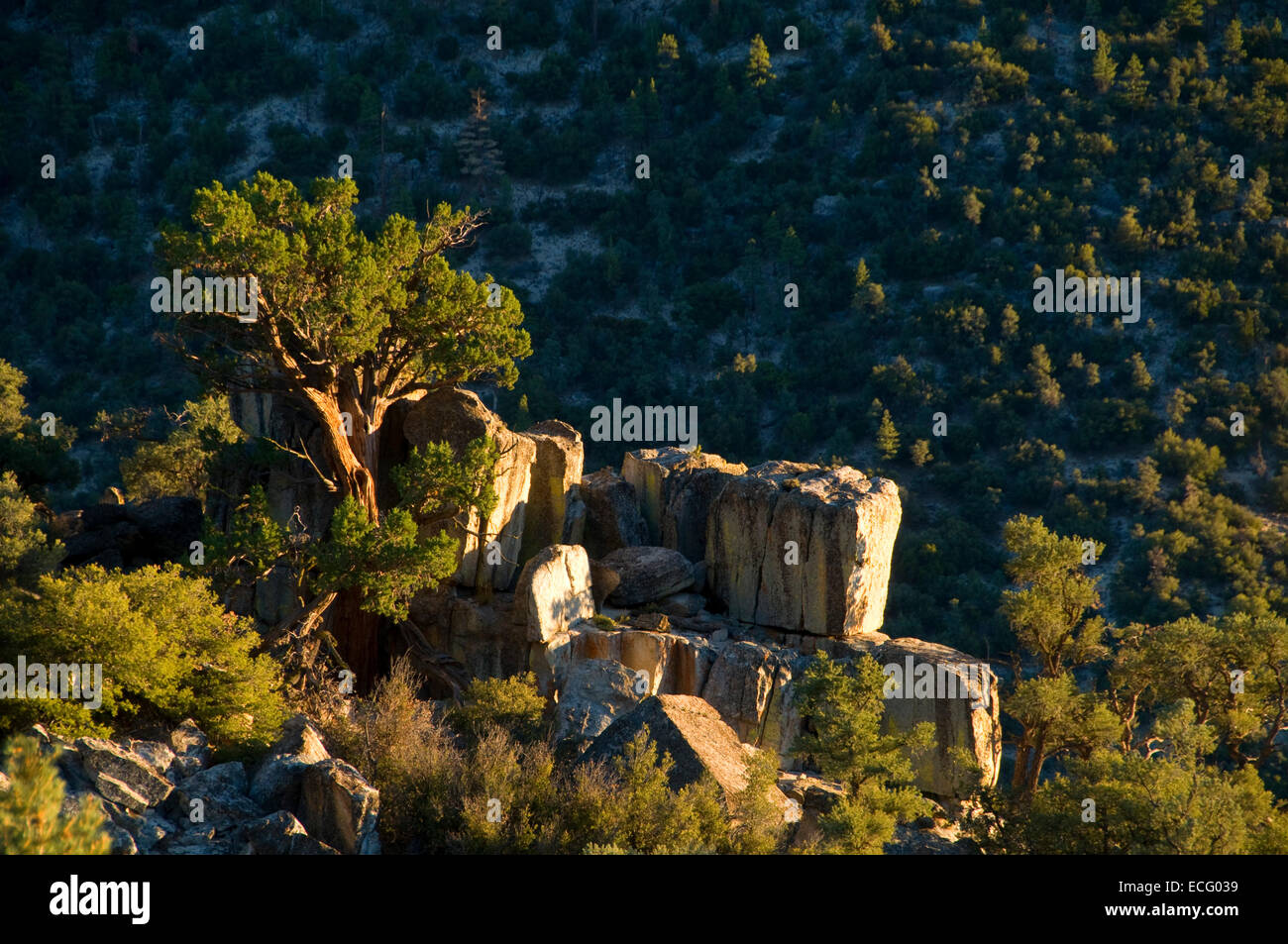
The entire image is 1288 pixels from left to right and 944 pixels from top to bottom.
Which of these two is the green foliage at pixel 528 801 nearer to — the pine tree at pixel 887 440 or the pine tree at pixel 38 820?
the pine tree at pixel 38 820

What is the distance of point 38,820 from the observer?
13.3m

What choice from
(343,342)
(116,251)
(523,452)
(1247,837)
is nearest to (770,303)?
(116,251)

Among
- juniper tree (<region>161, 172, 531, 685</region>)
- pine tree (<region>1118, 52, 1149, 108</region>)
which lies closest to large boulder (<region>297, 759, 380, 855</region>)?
juniper tree (<region>161, 172, 531, 685</region>)

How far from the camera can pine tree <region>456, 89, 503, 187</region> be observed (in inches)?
3371

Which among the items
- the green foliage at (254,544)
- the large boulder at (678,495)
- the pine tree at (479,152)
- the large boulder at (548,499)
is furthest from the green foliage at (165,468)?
the pine tree at (479,152)

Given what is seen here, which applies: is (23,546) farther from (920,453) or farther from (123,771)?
(920,453)

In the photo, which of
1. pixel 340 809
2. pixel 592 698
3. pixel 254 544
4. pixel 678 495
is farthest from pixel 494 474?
pixel 340 809

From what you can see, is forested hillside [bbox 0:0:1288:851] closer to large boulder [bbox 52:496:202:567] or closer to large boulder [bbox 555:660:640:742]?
large boulder [bbox 52:496:202:567]

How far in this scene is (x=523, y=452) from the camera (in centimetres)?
3281

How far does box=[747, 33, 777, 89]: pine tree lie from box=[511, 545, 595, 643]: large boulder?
214ft

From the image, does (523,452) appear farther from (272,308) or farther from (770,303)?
(770,303)

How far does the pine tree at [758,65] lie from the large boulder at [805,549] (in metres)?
61.6

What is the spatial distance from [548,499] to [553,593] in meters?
4.25

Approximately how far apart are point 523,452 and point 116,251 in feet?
184
